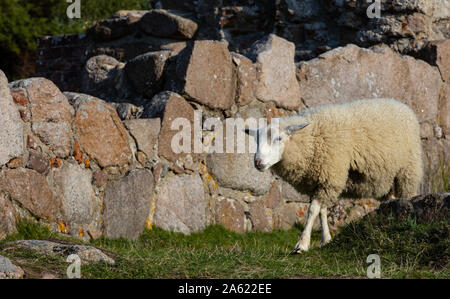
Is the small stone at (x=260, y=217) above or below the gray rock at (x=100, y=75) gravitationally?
below

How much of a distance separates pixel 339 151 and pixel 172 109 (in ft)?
5.69

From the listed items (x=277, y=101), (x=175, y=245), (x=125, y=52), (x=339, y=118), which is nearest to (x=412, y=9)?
(x=277, y=101)

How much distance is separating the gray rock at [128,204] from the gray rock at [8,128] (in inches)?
41.9

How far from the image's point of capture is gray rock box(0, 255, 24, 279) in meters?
3.25

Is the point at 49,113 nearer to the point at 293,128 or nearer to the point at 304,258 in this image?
the point at 293,128

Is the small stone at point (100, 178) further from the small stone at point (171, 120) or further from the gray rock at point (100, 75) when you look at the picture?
the gray rock at point (100, 75)

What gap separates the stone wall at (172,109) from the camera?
17.2ft

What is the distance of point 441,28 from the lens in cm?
865

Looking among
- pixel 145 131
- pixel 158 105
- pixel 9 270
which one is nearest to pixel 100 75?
pixel 158 105

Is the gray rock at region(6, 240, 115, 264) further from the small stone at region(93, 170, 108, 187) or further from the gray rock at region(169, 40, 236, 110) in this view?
the gray rock at region(169, 40, 236, 110)

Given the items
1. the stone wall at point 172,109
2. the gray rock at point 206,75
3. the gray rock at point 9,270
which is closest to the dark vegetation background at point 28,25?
the stone wall at point 172,109

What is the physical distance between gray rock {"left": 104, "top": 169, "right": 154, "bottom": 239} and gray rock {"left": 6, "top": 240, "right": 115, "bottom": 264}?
5.39 ft

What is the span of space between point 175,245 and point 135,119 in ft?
4.23
